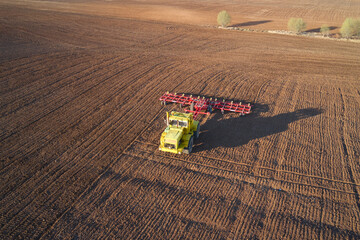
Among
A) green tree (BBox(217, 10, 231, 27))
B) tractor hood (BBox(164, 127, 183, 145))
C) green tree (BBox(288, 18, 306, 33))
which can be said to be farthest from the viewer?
green tree (BBox(217, 10, 231, 27))

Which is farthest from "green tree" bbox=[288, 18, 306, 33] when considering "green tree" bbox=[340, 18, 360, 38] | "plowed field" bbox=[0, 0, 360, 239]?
"plowed field" bbox=[0, 0, 360, 239]

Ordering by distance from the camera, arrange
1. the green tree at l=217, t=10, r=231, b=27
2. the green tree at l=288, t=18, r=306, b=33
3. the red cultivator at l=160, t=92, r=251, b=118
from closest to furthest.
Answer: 1. the red cultivator at l=160, t=92, r=251, b=118
2. the green tree at l=288, t=18, r=306, b=33
3. the green tree at l=217, t=10, r=231, b=27

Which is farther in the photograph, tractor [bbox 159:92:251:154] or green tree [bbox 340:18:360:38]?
green tree [bbox 340:18:360:38]

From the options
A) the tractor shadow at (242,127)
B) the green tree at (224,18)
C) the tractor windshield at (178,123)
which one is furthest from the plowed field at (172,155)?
the green tree at (224,18)

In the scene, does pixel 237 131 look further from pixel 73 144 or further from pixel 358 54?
pixel 358 54

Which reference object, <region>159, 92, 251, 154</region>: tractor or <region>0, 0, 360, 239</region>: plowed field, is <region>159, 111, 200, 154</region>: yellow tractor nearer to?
<region>159, 92, 251, 154</region>: tractor

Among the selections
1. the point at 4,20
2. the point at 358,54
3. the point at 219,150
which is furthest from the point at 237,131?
the point at 4,20

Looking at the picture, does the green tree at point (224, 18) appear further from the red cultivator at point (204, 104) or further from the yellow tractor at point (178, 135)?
the yellow tractor at point (178, 135)
